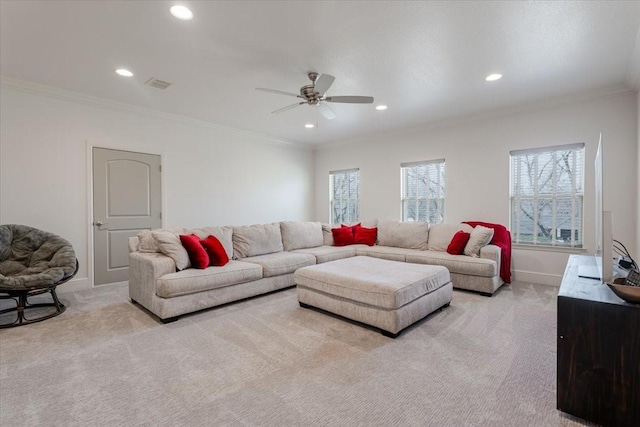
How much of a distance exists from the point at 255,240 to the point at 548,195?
14.1ft

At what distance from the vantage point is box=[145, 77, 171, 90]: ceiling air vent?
140 inches

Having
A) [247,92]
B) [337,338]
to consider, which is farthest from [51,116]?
[337,338]

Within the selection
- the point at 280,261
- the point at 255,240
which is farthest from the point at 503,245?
the point at 255,240

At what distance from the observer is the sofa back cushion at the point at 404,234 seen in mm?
4996

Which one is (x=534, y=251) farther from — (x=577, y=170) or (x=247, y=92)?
(x=247, y=92)

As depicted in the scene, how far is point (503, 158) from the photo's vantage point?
466cm

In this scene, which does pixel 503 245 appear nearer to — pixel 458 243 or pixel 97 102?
pixel 458 243

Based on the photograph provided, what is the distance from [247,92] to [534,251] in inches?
183

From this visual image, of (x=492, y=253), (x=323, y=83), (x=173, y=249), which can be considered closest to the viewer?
(x=323, y=83)

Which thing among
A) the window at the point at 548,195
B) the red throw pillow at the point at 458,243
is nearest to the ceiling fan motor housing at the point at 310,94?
the red throw pillow at the point at 458,243

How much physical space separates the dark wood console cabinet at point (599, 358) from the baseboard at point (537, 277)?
10.3ft

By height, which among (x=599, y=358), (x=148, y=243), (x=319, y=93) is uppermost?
(x=319, y=93)

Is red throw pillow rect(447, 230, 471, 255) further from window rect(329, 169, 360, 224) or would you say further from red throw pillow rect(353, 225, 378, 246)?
window rect(329, 169, 360, 224)

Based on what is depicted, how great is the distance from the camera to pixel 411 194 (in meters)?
5.90
